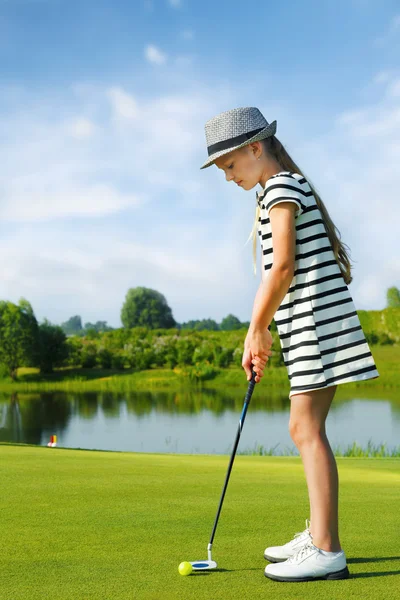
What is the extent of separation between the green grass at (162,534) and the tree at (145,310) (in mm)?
56340

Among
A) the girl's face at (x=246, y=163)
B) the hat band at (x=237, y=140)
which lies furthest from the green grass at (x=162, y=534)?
the hat band at (x=237, y=140)

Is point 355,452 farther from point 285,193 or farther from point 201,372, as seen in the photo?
point 201,372

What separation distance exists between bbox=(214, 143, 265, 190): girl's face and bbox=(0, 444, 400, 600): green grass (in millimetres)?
1360

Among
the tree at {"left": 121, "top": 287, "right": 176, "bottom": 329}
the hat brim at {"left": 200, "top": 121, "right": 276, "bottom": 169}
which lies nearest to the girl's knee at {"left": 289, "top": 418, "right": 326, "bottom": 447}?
the hat brim at {"left": 200, "top": 121, "right": 276, "bottom": 169}

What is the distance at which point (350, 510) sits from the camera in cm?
322

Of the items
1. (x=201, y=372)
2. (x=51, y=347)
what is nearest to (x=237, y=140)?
(x=201, y=372)

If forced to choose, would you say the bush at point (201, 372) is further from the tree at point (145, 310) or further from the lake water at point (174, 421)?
the tree at point (145, 310)

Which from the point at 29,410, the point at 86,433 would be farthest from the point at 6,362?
the point at 86,433

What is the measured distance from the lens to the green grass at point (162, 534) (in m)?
2.09

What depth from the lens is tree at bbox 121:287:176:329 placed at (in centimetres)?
6078

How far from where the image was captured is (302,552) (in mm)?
2318

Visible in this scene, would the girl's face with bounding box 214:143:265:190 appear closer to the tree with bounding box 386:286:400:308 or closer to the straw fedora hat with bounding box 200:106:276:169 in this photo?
the straw fedora hat with bounding box 200:106:276:169

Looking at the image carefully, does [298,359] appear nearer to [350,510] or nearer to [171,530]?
[171,530]

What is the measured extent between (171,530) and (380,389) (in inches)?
1189
